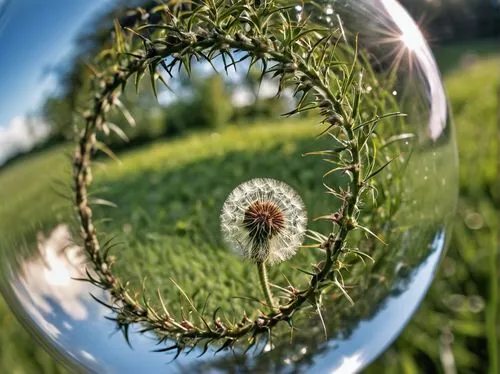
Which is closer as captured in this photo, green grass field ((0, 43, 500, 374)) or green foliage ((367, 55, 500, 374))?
green grass field ((0, 43, 500, 374))

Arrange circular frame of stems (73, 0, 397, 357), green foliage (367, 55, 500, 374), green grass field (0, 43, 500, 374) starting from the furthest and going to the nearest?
green foliage (367, 55, 500, 374), green grass field (0, 43, 500, 374), circular frame of stems (73, 0, 397, 357)

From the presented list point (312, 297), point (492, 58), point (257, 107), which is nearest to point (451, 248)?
point (257, 107)

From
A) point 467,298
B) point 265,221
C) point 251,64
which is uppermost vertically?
point 251,64

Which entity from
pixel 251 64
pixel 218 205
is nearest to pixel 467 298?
pixel 218 205

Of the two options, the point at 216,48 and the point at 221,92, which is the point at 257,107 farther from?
the point at 216,48

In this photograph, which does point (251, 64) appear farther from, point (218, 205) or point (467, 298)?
point (467, 298)

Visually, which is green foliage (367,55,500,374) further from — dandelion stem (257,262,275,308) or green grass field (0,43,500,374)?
dandelion stem (257,262,275,308)

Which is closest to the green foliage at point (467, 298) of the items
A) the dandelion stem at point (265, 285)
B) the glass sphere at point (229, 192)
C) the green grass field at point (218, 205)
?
the green grass field at point (218, 205)

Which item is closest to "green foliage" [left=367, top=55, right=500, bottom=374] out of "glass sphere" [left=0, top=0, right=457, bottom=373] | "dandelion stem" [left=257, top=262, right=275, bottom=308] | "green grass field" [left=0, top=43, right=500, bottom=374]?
"green grass field" [left=0, top=43, right=500, bottom=374]
